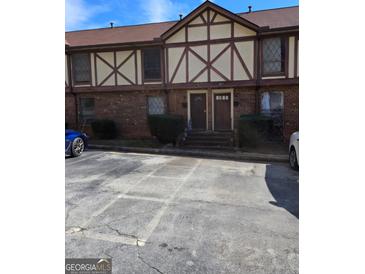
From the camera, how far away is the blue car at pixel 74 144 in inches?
307

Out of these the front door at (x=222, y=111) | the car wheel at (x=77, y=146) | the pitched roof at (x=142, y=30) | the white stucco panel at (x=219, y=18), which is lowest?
the car wheel at (x=77, y=146)

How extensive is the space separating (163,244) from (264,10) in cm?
1453

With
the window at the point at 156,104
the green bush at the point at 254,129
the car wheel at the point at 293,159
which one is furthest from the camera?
the window at the point at 156,104

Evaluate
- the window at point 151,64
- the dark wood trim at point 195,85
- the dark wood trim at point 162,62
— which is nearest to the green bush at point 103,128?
the dark wood trim at point 195,85

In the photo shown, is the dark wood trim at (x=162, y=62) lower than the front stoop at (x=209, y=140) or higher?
higher

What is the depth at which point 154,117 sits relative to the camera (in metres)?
10.5

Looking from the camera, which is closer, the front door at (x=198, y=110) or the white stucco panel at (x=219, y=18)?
the white stucco panel at (x=219, y=18)

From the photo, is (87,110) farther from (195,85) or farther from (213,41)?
(213,41)

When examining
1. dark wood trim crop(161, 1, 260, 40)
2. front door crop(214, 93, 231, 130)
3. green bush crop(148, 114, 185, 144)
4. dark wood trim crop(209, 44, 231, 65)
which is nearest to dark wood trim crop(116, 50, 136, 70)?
dark wood trim crop(161, 1, 260, 40)

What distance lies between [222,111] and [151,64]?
444 cm

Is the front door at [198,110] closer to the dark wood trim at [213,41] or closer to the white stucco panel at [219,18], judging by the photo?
the dark wood trim at [213,41]

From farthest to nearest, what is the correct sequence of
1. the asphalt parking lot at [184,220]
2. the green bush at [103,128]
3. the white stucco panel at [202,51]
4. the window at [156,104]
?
the green bush at [103,128]
the window at [156,104]
the white stucco panel at [202,51]
the asphalt parking lot at [184,220]

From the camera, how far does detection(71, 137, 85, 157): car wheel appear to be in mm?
7980

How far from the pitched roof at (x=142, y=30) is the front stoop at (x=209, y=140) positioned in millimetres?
5650
